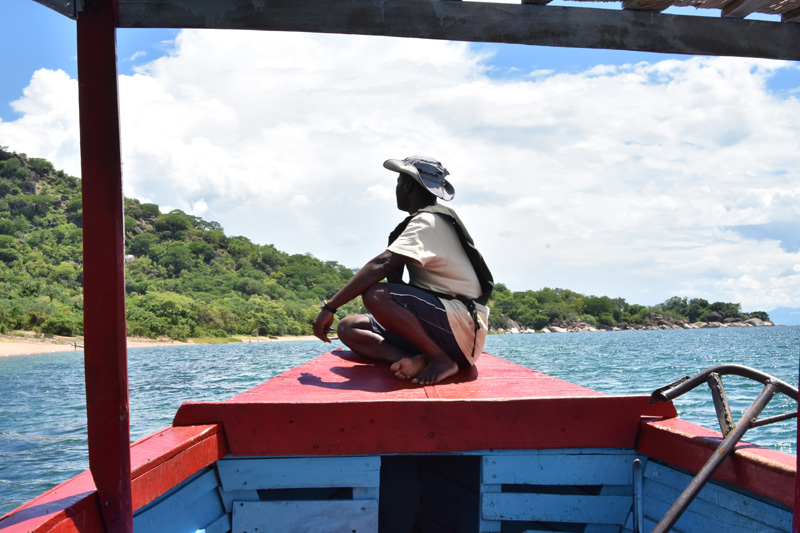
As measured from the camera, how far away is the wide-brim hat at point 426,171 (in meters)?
2.51

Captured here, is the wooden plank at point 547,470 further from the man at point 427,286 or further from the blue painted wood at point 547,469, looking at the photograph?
the man at point 427,286

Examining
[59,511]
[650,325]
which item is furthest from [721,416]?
[650,325]

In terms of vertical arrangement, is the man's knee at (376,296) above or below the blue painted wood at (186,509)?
above

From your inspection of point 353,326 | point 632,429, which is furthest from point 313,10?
point 353,326

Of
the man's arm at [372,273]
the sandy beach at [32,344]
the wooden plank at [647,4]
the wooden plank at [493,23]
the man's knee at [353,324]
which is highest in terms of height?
the wooden plank at [647,4]

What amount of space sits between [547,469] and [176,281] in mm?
56526

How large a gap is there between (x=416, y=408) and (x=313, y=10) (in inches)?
42.6

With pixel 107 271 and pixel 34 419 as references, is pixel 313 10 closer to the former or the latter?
pixel 107 271

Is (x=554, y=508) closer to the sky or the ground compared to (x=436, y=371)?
closer to the ground

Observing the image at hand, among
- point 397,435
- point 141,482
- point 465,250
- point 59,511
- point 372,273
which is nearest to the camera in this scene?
point 59,511

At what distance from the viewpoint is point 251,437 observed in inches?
69.5

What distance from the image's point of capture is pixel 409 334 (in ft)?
7.77

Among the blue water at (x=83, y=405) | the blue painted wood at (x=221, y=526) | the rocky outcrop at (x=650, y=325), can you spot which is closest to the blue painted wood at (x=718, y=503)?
the blue painted wood at (x=221, y=526)

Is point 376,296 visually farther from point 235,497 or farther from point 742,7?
point 742,7
